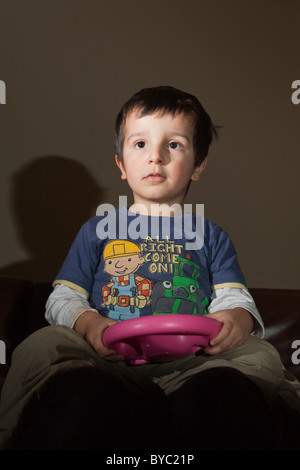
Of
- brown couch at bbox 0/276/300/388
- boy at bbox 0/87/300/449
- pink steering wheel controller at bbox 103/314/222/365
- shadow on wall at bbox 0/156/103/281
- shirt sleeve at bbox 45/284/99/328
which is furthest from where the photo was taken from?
shadow on wall at bbox 0/156/103/281

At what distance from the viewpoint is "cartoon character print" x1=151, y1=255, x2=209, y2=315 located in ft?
3.56

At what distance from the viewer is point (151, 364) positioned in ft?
3.36

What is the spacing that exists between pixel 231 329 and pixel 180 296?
16 cm

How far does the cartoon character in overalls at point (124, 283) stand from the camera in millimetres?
1090

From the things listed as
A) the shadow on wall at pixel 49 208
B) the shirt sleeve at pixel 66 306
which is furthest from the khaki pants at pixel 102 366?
the shadow on wall at pixel 49 208

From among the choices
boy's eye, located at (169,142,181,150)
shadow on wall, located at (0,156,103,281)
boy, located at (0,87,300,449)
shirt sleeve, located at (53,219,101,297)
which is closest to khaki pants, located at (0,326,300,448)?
boy, located at (0,87,300,449)

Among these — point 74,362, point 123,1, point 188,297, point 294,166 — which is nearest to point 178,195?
point 188,297

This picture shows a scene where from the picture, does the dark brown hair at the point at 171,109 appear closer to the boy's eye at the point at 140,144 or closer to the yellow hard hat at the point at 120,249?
the boy's eye at the point at 140,144

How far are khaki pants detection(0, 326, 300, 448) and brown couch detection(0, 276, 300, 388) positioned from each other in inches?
15.4

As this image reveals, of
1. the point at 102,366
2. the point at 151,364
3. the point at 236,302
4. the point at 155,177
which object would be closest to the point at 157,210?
the point at 155,177

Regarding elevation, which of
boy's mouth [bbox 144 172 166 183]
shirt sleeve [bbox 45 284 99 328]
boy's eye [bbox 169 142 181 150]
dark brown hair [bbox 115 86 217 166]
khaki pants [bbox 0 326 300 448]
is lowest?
khaki pants [bbox 0 326 300 448]

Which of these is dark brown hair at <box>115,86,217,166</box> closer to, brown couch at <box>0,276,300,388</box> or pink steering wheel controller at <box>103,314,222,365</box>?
brown couch at <box>0,276,300,388</box>

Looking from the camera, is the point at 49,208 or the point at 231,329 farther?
the point at 49,208

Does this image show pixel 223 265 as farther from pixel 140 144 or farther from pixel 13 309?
pixel 13 309
